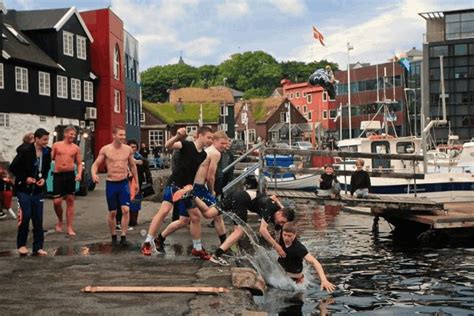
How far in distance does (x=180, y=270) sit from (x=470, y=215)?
28.5ft

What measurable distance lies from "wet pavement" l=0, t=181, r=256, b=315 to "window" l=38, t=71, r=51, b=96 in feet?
90.8

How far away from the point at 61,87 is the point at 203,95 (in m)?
61.9

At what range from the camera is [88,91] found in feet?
145

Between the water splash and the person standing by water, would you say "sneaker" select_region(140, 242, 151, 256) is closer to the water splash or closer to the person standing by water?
the water splash

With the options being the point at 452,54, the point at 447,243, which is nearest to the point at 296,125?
the point at 452,54

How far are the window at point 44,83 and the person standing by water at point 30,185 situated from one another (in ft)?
100

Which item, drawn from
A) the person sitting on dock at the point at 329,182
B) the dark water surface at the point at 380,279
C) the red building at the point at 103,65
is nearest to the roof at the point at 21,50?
the red building at the point at 103,65

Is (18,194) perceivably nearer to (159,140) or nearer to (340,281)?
(340,281)

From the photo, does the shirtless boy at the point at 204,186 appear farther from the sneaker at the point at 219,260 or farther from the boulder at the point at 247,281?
the boulder at the point at 247,281

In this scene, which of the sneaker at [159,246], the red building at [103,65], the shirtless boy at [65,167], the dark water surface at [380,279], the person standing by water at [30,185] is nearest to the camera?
the dark water surface at [380,279]

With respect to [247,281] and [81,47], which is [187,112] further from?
[247,281]

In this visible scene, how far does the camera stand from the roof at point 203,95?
327 ft

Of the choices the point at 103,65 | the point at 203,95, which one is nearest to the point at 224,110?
the point at 203,95

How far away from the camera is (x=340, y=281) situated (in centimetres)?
1083
